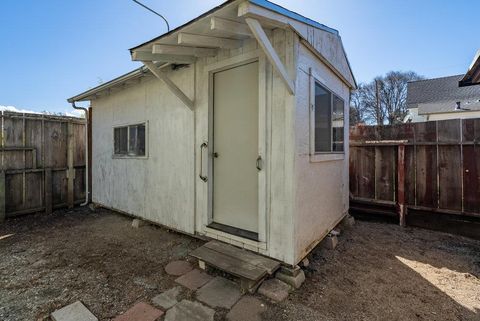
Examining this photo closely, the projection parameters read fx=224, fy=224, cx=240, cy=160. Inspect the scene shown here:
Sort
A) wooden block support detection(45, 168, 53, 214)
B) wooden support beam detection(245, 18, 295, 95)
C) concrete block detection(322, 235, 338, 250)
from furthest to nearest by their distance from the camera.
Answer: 1. wooden block support detection(45, 168, 53, 214)
2. concrete block detection(322, 235, 338, 250)
3. wooden support beam detection(245, 18, 295, 95)

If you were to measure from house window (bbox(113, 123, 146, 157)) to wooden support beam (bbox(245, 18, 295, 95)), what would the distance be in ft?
10.2

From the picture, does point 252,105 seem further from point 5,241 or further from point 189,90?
point 5,241

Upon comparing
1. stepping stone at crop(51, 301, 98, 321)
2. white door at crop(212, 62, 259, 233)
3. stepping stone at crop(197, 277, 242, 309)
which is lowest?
stepping stone at crop(197, 277, 242, 309)

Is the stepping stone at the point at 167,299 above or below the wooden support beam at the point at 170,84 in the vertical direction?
below

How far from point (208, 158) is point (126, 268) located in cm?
171

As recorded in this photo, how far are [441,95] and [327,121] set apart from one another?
19.8 meters

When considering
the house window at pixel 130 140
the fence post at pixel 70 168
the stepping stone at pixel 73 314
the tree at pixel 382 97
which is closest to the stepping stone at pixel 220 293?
the stepping stone at pixel 73 314

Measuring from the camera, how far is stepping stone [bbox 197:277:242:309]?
2080 mm

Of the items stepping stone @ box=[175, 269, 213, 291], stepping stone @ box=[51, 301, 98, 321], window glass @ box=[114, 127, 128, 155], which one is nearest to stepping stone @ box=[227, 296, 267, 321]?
stepping stone @ box=[175, 269, 213, 291]

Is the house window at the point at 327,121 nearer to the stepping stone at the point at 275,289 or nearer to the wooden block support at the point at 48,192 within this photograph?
the stepping stone at the point at 275,289

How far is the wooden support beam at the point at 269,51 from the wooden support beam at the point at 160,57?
1.52 m

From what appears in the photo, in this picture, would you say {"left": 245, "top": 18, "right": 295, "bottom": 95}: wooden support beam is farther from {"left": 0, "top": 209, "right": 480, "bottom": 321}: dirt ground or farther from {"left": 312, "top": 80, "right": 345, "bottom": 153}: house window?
{"left": 0, "top": 209, "right": 480, "bottom": 321}: dirt ground

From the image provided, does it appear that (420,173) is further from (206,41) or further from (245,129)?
(206,41)

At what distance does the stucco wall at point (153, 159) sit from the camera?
11.6 ft
